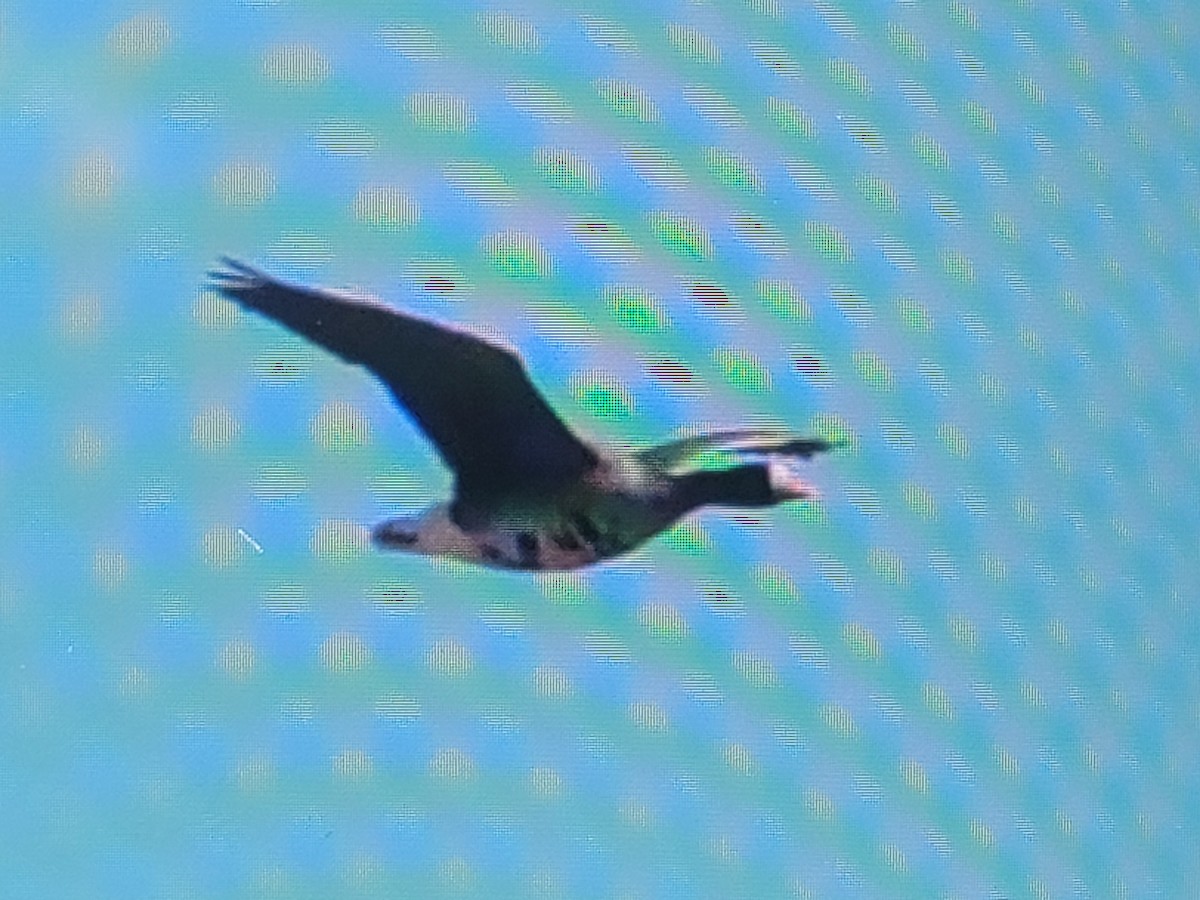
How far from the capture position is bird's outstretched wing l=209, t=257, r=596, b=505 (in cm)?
38

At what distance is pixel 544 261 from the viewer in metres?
0.47

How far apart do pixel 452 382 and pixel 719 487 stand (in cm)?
8

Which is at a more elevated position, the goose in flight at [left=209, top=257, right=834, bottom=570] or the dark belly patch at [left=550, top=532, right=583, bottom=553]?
the goose in flight at [left=209, top=257, right=834, bottom=570]

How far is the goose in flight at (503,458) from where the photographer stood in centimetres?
38

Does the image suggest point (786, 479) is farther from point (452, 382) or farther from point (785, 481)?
point (452, 382)

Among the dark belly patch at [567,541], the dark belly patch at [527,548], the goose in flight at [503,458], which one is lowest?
the dark belly patch at [527,548]

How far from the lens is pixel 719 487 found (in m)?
0.43

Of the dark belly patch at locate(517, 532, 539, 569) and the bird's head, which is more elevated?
the bird's head

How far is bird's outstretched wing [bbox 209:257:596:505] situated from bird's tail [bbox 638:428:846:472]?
0.09 ft

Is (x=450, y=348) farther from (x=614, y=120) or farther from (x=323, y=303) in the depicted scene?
(x=614, y=120)

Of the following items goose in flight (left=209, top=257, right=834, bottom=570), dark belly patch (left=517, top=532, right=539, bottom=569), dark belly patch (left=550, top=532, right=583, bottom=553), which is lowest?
Result: dark belly patch (left=517, top=532, right=539, bottom=569)

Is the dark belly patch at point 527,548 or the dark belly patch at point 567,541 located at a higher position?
the dark belly patch at point 567,541

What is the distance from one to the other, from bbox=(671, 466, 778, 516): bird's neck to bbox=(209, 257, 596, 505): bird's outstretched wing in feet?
0.10

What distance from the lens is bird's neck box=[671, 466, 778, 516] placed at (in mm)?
426
